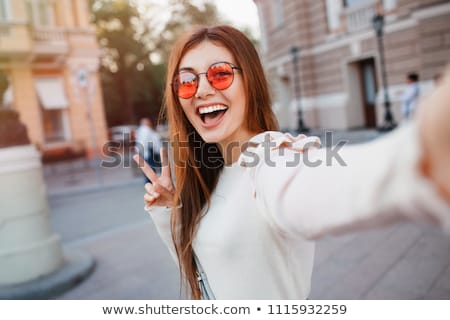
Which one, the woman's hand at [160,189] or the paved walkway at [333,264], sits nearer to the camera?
the woman's hand at [160,189]

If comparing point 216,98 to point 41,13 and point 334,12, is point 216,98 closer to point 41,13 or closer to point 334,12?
point 334,12

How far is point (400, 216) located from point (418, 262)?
226 cm

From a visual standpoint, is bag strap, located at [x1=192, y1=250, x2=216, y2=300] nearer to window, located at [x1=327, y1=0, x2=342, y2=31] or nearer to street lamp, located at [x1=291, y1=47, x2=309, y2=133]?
street lamp, located at [x1=291, y1=47, x2=309, y2=133]

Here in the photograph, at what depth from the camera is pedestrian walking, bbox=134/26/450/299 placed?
40cm

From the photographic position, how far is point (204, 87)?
3.08 ft

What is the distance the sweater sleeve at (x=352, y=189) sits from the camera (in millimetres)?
393

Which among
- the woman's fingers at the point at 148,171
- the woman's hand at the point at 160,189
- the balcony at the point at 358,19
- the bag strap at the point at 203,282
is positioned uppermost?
the balcony at the point at 358,19

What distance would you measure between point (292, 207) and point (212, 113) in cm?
48

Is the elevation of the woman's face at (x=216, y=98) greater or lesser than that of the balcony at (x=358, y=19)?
lesser

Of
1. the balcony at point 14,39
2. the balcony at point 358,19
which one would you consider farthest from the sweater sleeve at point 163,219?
the balcony at point 14,39

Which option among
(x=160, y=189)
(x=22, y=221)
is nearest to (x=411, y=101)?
(x=160, y=189)

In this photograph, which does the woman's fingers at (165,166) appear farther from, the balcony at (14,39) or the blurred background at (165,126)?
the balcony at (14,39)

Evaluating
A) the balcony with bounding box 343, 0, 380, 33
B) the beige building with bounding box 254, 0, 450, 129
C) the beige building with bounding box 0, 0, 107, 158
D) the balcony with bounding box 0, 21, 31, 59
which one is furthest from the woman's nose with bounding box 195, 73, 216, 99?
the balcony with bounding box 0, 21, 31, 59
